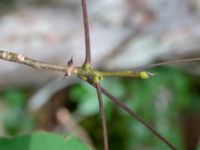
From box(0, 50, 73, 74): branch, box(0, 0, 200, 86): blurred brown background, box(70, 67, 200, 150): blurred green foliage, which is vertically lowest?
box(70, 67, 200, 150): blurred green foliage

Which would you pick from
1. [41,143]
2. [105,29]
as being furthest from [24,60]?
[105,29]

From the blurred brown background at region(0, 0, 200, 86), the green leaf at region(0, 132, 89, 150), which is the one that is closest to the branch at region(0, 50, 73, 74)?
the green leaf at region(0, 132, 89, 150)

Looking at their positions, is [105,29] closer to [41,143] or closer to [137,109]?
[137,109]

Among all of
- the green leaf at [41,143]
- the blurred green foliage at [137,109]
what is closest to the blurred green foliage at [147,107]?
the blurred green foliage at [137,109]

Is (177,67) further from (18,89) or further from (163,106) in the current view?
(18,89)

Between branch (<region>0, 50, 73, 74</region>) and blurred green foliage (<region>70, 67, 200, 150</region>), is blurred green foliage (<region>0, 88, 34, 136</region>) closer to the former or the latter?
blurred green foliage (<region>70, 67, 200, 150</region>)

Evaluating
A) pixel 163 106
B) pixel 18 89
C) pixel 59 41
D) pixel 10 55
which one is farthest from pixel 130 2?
A: pixel 10 55
